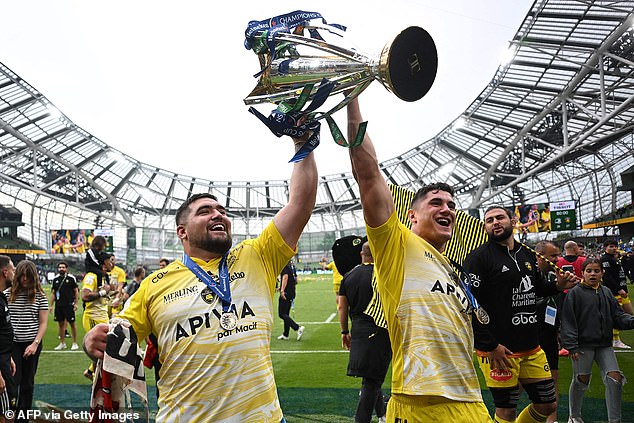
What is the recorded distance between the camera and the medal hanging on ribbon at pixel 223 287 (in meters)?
2.47

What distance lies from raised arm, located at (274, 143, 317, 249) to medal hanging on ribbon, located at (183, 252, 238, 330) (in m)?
0.41

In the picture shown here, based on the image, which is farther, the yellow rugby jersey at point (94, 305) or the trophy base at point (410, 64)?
the yellow rugby jersey at point (94, 305)

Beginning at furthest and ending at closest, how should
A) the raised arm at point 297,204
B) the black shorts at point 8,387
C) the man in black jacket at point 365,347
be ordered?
the man in black jacket at point 365,347
the black shorts at point 8,387
the raised arm at point 297,204


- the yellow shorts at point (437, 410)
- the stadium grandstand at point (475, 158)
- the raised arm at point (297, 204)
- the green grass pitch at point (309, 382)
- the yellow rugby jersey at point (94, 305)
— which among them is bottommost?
the green grass pitch at point (309, 382)

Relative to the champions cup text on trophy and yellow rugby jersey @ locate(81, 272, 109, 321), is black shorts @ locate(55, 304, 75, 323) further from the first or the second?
the champions cup text on trophy

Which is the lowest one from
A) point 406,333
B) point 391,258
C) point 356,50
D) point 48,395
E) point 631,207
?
point 48,395

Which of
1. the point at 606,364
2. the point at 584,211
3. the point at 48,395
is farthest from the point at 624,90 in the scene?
the point at 48,395

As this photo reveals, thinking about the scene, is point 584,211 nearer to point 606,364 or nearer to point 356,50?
point 606,364

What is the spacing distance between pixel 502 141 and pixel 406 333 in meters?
41.1

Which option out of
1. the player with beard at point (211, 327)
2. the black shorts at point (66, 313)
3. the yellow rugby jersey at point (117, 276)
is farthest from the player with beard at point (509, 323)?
the black shorts at point (66, 313)

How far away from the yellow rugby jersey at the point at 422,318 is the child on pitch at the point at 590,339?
9.89ft

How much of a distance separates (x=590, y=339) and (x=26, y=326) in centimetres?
589

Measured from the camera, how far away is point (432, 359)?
2578 mm

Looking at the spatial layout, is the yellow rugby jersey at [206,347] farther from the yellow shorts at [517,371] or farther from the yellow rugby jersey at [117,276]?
the yellow rugby jersey at [117,276]
